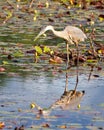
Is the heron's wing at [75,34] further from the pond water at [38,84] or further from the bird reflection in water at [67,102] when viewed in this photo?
the bird reflection in water at [67,102]

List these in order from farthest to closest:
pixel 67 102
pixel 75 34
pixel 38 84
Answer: pixel 75 34
pixel 38 84
pixel 67 102

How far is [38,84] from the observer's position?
10.7 metres

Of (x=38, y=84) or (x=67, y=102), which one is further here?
(x=38, y=84)

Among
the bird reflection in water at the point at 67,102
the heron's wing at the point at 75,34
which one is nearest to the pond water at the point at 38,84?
the bird reflection in water at the point at 67,102

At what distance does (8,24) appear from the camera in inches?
647

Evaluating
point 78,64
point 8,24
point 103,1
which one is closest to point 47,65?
point 78,64

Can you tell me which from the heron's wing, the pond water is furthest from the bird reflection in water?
the heron's wing

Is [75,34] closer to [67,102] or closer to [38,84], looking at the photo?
[38,84]

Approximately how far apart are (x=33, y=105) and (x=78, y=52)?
336cm

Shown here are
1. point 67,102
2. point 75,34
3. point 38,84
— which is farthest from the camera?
point 75,34

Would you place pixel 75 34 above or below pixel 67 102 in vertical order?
above

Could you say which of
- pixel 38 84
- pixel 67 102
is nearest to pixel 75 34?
pixel 38 84

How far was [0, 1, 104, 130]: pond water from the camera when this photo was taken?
845cm

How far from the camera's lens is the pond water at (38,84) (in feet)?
27.7
